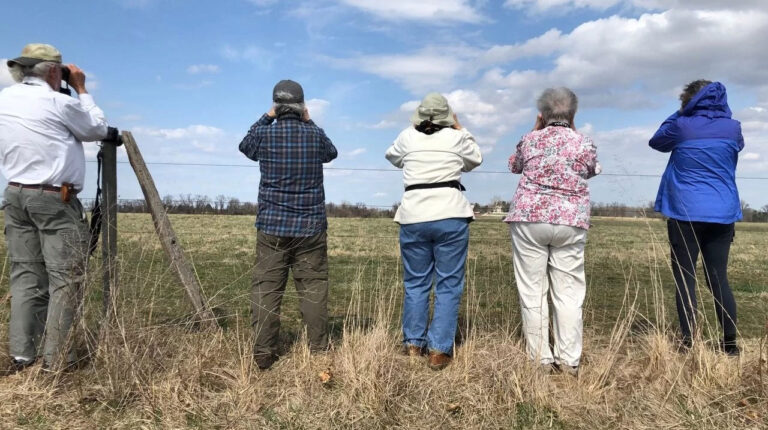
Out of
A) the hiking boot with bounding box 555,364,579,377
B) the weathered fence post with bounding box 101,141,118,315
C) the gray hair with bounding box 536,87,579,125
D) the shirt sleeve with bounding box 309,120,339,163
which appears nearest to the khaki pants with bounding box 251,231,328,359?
the shirt sleeve with bounding box 309,120,339,163

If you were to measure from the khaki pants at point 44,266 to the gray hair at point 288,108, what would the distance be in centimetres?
147

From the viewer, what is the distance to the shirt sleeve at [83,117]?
11.2 ft

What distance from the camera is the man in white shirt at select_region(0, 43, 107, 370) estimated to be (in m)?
3.39

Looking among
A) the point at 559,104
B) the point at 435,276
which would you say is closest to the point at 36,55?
the point at 435,276

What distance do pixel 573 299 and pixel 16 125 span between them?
3759mm

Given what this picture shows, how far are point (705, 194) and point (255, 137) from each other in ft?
11.1

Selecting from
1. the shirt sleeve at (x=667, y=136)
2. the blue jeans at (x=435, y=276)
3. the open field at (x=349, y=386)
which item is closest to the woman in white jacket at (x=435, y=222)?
the blue jeans at (x=435, y=276)

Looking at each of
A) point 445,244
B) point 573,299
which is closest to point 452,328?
point 445,244

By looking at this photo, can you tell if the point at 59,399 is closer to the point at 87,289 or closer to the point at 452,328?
the point at 87,289

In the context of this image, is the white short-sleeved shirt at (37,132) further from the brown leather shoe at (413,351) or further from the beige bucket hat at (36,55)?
the brown leather shoe at (413,351)

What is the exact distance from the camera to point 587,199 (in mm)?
3723

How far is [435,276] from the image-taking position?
4.01 meters

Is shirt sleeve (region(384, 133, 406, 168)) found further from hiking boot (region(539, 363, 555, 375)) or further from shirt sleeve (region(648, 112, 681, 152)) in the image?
shirt sleeve (region(648, 112, 681, 152))

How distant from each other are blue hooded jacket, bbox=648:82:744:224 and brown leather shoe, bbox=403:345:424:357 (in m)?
2.22
